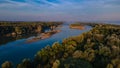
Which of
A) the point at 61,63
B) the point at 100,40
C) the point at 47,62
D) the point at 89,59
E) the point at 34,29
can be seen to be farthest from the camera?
the point at 34,29

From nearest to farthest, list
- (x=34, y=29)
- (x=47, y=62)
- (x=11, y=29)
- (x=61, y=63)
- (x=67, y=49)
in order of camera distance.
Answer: (x=61, y=63) → (x=47, y=62) → (x=67, y=49) → (x=11, y=29) → (x=34, y=29)

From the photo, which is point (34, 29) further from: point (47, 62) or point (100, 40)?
point (47, 62)

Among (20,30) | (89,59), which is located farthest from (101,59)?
(20,30)

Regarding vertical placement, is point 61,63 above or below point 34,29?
above

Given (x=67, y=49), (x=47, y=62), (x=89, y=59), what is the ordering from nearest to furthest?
(x=89, y=59) < (x=47, y=62) < (x=67, y=49)

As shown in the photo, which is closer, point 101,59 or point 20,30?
point 101,59

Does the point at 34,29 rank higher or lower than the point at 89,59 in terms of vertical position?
lower

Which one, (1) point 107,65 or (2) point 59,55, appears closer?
(1) point 107,65

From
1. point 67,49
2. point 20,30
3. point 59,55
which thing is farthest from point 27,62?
point 20,30

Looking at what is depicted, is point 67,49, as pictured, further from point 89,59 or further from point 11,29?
point 11,29
